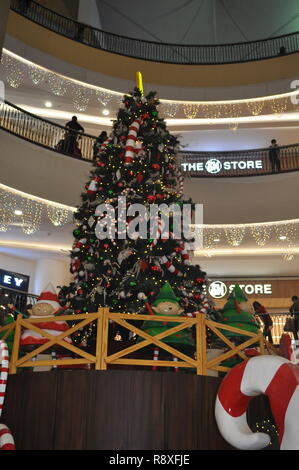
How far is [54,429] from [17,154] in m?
10.3

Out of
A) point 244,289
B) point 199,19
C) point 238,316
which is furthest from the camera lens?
point 199,19

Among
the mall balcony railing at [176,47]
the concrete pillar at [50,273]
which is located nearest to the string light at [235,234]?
the concrete pillar at [50,273]

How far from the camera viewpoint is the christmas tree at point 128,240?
20.8ft

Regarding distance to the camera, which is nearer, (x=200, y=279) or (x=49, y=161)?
(x=200, y=279)

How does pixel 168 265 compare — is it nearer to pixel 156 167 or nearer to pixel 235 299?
pixel 235 299

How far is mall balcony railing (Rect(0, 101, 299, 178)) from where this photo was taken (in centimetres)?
1481

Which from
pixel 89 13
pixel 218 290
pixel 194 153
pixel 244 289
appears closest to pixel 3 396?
pixel 194 153

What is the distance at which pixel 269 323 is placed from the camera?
1227cm

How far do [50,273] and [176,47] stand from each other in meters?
11.0

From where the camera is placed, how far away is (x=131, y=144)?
23.0ft

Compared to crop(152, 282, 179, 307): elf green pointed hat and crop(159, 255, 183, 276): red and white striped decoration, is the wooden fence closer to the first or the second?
A: crop(152, 282, 179, 307): elf green pointed hat

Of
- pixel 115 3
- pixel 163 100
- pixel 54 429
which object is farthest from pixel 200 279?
pixel 115 3

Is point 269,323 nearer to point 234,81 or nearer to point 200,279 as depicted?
A: point 200,279

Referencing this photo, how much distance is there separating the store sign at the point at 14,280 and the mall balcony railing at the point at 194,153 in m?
4.93
